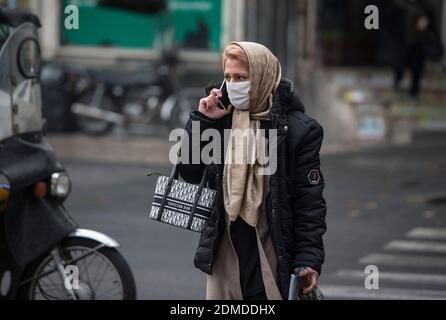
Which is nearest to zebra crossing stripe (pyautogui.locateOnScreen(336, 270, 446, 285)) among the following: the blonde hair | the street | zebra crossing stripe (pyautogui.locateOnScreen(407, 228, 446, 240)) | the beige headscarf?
the street

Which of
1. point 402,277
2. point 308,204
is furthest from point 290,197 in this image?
point 402,277

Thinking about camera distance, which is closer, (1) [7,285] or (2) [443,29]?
(1) [7,285]

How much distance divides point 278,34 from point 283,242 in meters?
15.7

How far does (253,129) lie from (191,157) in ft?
1.08

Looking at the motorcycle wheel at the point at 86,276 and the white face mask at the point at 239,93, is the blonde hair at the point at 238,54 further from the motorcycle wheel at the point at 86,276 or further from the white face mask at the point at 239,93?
the motorcycle wheel at the point at 86,276

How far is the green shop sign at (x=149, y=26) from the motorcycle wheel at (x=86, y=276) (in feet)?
44.6

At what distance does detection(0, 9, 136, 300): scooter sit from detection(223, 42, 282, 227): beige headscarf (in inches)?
68.6

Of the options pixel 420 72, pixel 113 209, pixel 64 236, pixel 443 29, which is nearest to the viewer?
pixel 64 236

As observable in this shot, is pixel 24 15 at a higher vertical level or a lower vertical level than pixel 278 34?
higher

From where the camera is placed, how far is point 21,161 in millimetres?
6496

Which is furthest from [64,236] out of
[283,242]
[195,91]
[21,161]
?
[195,91]

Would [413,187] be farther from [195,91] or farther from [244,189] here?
[244,189]

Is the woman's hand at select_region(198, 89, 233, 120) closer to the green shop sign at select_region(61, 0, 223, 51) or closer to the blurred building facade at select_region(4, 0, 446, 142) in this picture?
the blurred building facade at select_region(4, 0, 446, 142)

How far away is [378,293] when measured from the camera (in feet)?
27.0
